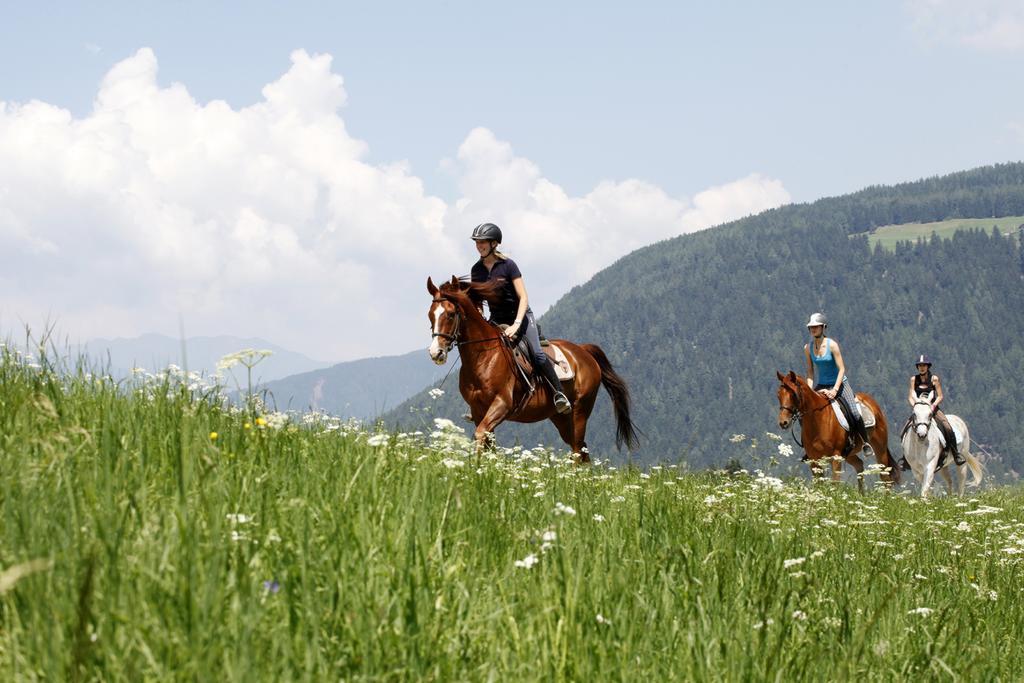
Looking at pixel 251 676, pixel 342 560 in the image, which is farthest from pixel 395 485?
pixel 251 676

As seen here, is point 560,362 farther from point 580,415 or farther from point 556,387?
point 580,415

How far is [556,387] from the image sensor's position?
47.6 feet

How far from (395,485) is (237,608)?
1790 millimetres

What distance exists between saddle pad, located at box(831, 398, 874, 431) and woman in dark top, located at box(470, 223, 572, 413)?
702 cm

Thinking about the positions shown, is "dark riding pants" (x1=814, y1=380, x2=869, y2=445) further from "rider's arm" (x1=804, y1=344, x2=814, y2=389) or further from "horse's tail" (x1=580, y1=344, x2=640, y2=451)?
"horse's tail" (x1=580, y1=344, x2=640, y2=451)

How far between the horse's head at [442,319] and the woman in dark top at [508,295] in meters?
0.72

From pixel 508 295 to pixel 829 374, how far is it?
8239 millimetres

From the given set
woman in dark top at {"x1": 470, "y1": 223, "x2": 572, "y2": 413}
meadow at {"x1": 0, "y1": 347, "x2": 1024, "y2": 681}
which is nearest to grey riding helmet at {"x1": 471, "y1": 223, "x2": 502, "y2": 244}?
woman in dark top at {"x1": 470, "y1": 223, "x2": 572, "y2": 413}

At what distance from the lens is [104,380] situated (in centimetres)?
544

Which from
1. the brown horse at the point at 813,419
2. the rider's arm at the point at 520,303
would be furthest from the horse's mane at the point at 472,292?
the brown horse at the point at 813,419

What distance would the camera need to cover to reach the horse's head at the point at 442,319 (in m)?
12.3

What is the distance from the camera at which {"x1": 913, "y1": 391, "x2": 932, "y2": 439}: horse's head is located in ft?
69.8

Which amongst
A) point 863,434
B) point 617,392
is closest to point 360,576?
point 617,392

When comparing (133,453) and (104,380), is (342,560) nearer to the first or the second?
(133,453)
